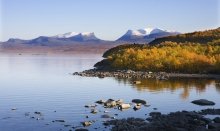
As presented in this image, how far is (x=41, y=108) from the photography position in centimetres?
3419

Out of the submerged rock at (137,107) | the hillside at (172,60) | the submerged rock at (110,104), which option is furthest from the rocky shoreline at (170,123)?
the hillside at (172,60)

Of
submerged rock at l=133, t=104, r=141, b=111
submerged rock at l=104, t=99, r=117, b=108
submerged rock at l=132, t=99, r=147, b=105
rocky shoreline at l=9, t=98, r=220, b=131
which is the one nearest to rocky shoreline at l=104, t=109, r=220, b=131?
rocky shoreline at l=9, t=98, r=220, b=131

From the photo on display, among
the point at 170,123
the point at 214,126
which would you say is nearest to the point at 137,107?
the point at 170,123

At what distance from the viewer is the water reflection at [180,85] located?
46.9m

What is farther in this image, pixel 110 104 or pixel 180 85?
pixel 180 85

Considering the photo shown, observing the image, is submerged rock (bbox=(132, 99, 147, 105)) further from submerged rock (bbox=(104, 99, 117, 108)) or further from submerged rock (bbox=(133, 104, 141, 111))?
submerged rock (bbox=(104, 99, 117, 108))

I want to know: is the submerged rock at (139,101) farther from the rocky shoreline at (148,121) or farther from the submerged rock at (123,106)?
the submerged rock at (123,106)

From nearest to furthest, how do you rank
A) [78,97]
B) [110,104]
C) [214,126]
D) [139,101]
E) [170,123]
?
1. [214,126]
2. [170,123]
3. [110,104]
4. [139,101]
5. [78,97]

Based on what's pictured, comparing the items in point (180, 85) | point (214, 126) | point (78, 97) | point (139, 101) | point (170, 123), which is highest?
point (180, 85)

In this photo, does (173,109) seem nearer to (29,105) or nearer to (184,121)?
(184,121)

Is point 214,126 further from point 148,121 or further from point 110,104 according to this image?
point 110,104

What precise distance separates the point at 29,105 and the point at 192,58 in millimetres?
41155

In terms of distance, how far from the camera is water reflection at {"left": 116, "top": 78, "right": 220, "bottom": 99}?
Answer: 46.9 m

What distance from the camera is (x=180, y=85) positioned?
51.8 meters
